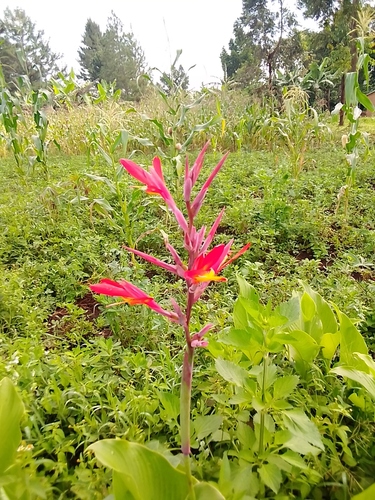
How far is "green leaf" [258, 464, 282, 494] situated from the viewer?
68 cm

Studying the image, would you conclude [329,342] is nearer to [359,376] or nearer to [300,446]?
[359,376]

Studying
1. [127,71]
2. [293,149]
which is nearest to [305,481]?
[293,149]

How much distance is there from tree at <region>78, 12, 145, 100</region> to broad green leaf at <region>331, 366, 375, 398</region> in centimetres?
2843

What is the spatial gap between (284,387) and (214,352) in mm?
227

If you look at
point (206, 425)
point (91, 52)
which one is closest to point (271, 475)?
point (206, 425)

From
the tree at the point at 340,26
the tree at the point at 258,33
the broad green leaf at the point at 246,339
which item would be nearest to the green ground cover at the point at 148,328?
the broad green leaf at the point at 246,339

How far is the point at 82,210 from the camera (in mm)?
2820

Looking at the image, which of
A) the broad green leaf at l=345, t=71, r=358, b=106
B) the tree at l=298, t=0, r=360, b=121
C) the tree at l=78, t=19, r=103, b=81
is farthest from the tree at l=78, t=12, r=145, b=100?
the broad green leaf at l=345, t=71, r=358, b=106

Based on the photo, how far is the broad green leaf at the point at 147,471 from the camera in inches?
23.2

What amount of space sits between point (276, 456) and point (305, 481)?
7cm

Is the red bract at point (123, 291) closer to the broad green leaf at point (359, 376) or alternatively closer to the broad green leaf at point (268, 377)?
the broad green leaf at point (268, 377)

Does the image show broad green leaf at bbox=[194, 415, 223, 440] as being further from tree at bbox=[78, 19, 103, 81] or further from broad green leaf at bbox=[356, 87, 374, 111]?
tree at bbox=[78, 19, 103, 81]

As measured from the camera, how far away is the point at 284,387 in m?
0.80

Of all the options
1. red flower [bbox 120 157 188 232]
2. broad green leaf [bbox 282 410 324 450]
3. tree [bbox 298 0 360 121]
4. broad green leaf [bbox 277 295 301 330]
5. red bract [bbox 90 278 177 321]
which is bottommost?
broad green leaf [bbox 282 410 324 450]
